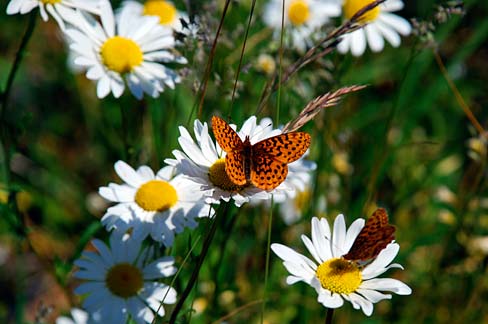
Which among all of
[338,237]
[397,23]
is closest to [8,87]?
[338,237]

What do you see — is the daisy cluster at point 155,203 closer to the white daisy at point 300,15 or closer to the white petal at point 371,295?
the white petal at point 371,295

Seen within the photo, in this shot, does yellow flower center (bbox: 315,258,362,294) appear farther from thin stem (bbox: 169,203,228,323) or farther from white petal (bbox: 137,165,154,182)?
white petal (bbox: 137,165,154,182)

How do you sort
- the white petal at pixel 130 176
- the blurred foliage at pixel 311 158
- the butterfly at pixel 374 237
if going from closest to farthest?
the butterfly at pixel 374 237 → the white petal at pixel 130 176 → the blurred foliage at pixel 311 158

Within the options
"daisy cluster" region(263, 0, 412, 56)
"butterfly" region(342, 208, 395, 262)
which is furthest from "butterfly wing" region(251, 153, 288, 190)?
"daisy cluster" region(263, 0, 412, 56)

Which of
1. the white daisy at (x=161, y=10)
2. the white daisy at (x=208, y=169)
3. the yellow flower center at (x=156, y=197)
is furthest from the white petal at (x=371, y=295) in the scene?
the white daisy at (x=161, y=10)

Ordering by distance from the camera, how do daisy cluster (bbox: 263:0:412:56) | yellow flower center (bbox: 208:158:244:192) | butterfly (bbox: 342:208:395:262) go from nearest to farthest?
butterfly (bbox: 342:208:395:262) < yellow flower center (bbox: 208:158:244:192) < daisy cluster (bbox: 263:0:412:56)

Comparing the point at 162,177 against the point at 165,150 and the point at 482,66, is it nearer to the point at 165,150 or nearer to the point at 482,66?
the point at 165,150

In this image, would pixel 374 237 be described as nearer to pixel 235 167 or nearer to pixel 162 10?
pixel 235 167
